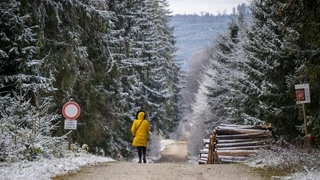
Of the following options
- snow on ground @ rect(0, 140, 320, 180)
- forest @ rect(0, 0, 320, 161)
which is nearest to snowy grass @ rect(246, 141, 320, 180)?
snow on ground @ rect(0, 140, 320, 180)

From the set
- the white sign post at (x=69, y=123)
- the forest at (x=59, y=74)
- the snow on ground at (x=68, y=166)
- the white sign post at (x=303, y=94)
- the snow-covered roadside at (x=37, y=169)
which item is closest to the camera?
the snow-covered roadside at (x=37, y=169)

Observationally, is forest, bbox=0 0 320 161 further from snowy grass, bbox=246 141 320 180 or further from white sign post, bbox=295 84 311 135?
snowy grass, bbox=246 141 320 180

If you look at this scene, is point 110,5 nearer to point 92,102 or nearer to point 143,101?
point 92,102

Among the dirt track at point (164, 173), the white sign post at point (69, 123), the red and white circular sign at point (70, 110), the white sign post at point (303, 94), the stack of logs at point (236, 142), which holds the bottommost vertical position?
the stack of logs at point (236, 142)

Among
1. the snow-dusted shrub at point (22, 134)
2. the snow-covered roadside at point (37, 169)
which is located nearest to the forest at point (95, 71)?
the snow-dusted shrub at point (22, 134)

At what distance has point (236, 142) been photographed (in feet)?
54.4

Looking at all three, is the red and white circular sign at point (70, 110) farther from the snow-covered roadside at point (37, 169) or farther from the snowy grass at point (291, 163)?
the snowy grass at point (291, 163)

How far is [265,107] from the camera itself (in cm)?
1878

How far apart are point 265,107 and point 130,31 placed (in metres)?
13.3

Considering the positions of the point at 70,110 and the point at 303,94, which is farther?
the point at 70,110

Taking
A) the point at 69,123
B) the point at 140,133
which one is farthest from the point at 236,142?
the point at 69,123

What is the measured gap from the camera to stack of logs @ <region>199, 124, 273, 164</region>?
52.7 feet

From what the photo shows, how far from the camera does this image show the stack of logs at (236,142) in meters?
16.1

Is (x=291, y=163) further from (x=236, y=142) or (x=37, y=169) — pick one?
(x=236, y=142)
